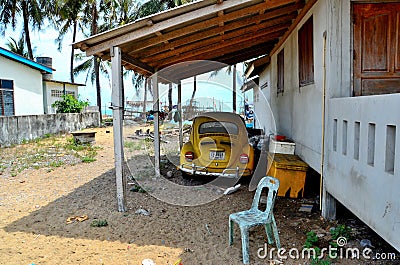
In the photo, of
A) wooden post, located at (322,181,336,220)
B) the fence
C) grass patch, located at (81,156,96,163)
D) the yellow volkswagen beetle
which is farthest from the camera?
the fence

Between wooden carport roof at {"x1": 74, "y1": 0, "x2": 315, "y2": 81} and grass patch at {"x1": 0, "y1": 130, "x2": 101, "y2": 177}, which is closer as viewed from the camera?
wooden carport roof at {"x1": 74, "y1": 0, "x2": 315, "y2": 81}

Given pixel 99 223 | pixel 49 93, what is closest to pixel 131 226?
pixel 99 223

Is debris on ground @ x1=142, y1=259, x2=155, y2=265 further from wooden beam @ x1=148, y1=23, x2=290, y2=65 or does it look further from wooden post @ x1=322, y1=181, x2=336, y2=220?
wooden beam @ x1=148, y1=23, x2=290, y2=65

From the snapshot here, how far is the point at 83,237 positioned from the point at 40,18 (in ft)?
87.9

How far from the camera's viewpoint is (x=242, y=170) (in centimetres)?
688

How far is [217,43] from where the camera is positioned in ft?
25.0

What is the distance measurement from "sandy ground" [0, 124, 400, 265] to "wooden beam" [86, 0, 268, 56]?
9.36 feet

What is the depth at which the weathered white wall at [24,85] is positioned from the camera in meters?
16.2

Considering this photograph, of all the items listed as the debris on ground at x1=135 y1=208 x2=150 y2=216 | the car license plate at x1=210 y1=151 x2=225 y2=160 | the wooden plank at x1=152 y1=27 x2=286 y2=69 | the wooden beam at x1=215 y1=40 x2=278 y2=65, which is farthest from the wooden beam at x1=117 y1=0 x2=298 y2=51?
the wooden beam at x1=215 y1=40 x2=278 y2=65

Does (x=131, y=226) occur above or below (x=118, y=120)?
below

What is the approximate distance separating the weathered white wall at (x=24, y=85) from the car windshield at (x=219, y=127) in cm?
1297

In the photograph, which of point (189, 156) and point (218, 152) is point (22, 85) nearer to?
point (189, 156)

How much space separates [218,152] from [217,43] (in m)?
2.63

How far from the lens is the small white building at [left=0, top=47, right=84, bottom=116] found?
1595 centimetres
